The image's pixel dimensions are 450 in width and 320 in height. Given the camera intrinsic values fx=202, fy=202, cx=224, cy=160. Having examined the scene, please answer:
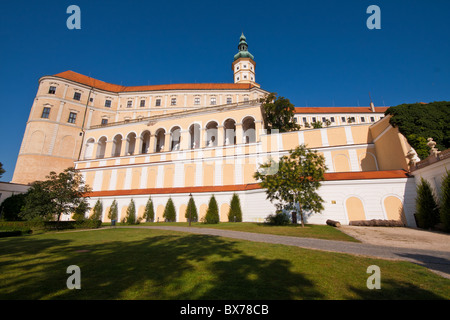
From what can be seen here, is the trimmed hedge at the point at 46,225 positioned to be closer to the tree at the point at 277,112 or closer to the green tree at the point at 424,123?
the tree at the point at 277,112

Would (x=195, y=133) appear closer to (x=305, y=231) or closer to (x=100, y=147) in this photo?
(x=100, y=147)

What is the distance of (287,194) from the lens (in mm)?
17656

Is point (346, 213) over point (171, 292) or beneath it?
over

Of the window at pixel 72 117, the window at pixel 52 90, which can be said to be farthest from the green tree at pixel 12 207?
the window at pixel 52 90

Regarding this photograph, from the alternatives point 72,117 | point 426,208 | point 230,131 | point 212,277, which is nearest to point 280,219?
point 426,208

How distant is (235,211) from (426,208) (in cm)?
1639

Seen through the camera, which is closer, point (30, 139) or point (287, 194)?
point (287, 194)

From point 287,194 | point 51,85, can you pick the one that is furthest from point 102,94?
point 287,194

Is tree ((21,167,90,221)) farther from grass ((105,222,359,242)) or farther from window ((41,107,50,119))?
window ((41,107,50,119))

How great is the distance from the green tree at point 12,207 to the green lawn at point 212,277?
30273 mm

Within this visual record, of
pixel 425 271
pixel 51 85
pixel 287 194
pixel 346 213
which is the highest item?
pixel 51 85

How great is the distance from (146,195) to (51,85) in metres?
38.1

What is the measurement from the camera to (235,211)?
77.2 ft
